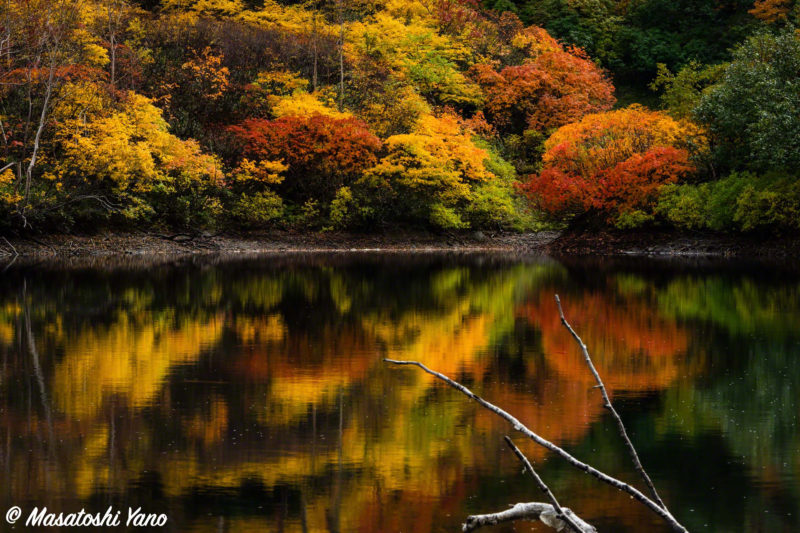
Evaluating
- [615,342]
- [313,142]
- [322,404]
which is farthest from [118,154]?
[322,404]

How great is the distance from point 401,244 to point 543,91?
13.0m

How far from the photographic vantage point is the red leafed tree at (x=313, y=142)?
147 feet

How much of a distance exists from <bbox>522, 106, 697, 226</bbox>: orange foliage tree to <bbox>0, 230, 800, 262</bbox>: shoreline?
5.32 feet

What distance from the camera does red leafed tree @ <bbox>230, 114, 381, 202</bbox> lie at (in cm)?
4491

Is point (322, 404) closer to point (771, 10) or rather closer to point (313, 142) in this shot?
point (313, 142)

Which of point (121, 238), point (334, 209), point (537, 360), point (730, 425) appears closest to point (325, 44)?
point (334, 209)

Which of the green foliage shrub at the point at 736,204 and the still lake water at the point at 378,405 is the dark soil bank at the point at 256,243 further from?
the still lake water at the point at 378,405

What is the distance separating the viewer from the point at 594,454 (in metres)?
9.61

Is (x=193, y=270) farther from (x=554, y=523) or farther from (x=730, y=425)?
(x=554, y=523)

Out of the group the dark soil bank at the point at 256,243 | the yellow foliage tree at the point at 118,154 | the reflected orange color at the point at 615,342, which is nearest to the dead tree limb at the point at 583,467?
the reflected orange color at the point at 615,342

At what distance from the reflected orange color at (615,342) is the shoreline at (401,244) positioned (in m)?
20.9

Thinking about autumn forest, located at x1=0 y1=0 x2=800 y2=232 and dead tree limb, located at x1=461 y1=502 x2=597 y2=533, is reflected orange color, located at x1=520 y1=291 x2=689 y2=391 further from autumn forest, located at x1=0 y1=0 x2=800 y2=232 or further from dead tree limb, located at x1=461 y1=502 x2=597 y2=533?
autumn forest, located at x1=0 y1=0 x2=800 y2=232

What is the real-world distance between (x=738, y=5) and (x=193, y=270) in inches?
1631

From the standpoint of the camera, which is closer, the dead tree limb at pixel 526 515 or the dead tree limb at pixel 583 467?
the dead tree limb at pixel 583 467
